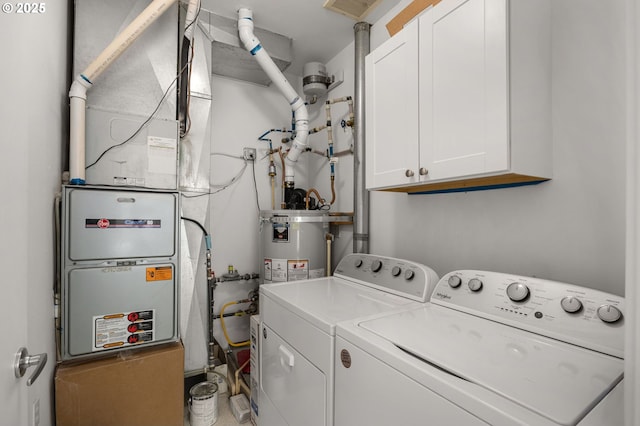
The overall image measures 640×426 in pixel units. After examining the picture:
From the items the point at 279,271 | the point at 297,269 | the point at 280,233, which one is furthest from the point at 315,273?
the point at 280,233

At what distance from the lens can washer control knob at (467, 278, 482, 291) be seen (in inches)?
45.1

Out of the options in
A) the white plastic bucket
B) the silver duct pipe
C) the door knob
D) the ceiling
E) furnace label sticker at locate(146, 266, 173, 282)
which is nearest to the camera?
the door knob

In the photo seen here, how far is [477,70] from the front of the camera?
1.08 metres

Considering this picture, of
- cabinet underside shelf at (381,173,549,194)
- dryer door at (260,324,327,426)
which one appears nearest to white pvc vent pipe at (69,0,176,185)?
dryer door at (260,324,327,426)

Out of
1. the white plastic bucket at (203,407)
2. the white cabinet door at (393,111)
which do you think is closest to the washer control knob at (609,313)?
the white cabinet door at (393,111)

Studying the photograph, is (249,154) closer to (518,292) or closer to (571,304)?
(518,292)

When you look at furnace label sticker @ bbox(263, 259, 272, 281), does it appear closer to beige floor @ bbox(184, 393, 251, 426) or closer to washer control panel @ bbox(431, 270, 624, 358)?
beige floor @ bbox(184, 393, 251, 426)

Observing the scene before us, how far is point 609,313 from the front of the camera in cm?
84

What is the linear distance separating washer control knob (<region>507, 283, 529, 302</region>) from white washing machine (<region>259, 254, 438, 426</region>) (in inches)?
13.6

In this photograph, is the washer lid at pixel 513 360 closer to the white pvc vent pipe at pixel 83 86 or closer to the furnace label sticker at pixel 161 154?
the furnace label sticker at pixel 161 154

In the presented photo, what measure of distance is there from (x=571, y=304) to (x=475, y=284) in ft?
0.98

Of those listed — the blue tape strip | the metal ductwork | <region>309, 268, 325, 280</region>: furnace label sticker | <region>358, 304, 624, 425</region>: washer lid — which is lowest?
<region>309, 268, 325, 280</region>: furnace label sticker

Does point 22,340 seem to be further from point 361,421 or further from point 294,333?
point 361,421

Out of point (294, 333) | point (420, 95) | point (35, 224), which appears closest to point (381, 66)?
point (420, 95)
